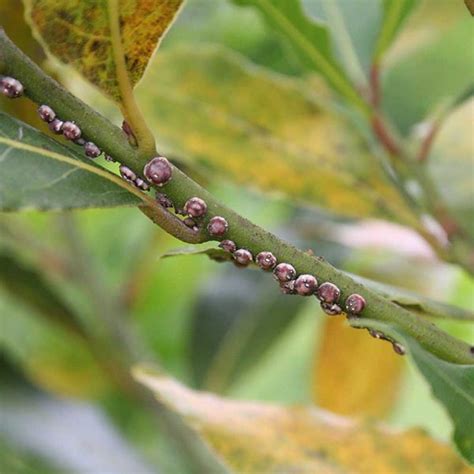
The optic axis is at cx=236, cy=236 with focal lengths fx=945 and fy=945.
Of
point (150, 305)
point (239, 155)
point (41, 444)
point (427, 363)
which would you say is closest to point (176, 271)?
point (150, 305)

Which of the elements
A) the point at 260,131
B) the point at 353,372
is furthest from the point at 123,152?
the point at 353,372

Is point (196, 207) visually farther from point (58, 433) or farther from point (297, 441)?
point (58, 433)

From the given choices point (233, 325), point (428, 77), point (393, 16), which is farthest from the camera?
point (233, 325)

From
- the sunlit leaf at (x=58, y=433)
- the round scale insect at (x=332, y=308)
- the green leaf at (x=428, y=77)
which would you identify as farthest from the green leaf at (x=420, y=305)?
the sunlit leaf at (x=58, y=433)

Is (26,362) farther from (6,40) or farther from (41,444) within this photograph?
(6,40)

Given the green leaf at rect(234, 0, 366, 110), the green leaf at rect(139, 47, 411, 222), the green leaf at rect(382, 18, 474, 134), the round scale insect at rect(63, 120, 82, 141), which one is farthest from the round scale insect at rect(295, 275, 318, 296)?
the green leaf at rect(382, 18, 474, 134)

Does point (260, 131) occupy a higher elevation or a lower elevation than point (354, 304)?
lower

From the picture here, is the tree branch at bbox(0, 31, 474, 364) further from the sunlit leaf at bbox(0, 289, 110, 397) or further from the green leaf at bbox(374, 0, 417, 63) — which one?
the sunlit leaf at bbox(0, 289, 110, 397)

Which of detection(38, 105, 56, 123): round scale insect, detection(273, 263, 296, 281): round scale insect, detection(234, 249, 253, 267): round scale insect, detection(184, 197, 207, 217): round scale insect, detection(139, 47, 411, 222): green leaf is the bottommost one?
detection(139, 47, 411, 222): green leaf
